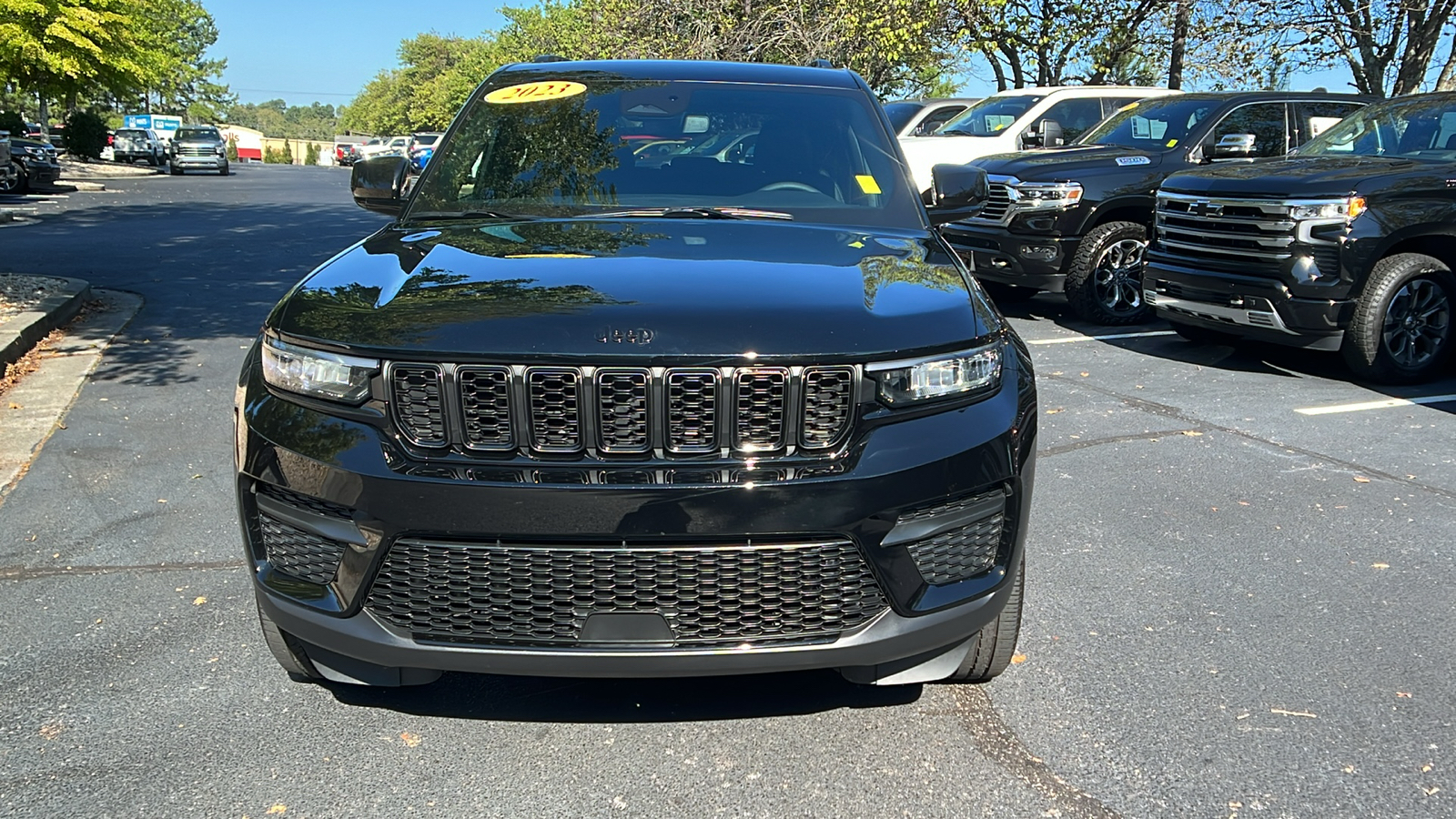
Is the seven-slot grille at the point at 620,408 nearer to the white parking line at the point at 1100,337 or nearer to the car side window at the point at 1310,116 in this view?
the white parking line at the point at 1100,337

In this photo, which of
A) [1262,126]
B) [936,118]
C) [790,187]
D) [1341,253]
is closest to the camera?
[790,187]

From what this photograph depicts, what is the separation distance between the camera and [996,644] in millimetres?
3115

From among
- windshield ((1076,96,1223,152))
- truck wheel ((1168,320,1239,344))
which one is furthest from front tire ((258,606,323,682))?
windshield ((1076,96,1223,152))

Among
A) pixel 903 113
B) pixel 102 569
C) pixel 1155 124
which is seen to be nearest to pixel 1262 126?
pixel 1155 124

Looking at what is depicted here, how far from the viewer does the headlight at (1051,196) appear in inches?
368

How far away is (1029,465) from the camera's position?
2803mm

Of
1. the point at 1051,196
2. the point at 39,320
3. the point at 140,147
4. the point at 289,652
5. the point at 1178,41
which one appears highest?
the point at 1178,41

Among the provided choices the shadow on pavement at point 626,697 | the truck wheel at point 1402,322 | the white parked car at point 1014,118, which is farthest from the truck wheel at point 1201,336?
the shadow on pavement at point 626,697

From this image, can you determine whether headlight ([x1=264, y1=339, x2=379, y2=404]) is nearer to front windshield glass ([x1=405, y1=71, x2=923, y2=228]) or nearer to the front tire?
the front tire

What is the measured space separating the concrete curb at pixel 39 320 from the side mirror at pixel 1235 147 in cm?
859

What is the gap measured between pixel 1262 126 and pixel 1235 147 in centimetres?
130

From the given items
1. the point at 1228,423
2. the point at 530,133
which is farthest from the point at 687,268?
the point at 1228,423

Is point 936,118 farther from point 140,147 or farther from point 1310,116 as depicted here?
point 140,147

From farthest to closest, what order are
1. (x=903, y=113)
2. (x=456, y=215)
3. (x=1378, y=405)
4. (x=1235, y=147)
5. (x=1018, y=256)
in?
(x=903, y=113), (x=1018, y=256), (x=1235, y=147), (x=1378, y=405), (x=456, y=215)
